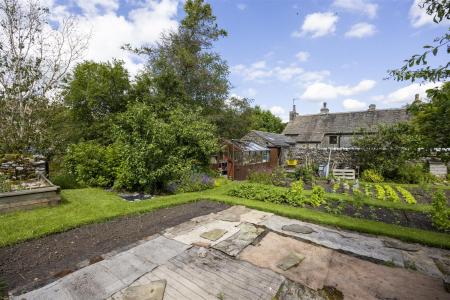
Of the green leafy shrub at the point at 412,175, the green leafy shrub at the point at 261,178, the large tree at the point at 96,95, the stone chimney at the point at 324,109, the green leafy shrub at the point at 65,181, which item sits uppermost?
the stone chimney at the point at 324,109

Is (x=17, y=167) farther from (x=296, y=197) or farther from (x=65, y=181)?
(x=296, y=197)

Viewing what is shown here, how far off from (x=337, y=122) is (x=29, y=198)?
28.9 metres

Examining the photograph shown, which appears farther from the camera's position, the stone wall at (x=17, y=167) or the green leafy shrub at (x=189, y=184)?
the green leafy shrub at (x=189, y=184)

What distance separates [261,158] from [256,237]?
41.7 ft

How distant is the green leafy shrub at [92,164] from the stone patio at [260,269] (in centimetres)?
662

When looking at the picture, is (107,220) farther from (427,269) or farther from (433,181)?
(433,181)

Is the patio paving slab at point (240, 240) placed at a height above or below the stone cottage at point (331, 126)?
below

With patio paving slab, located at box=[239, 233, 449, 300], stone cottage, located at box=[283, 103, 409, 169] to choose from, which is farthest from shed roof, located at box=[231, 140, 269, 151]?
patio paving slab, located at box=[239, 233, 449, 300]

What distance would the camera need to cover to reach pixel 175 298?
11.1 feet

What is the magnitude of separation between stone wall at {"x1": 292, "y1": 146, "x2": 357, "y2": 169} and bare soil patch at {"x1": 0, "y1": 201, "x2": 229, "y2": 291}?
46.2ft

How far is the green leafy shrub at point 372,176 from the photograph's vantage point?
14.3 metres

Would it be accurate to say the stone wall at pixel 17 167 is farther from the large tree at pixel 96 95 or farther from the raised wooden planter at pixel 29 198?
the large tree at pixel 96 95

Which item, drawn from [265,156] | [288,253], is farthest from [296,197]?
[265,156]

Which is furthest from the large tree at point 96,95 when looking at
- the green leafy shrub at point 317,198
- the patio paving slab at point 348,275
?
the patio paving slab at point 348,275
